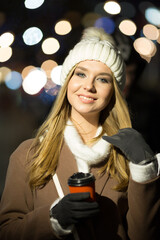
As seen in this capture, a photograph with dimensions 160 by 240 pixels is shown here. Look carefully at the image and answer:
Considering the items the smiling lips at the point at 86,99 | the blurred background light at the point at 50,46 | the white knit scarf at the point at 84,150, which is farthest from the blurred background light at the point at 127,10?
the white knit scarf at the point at 84,150

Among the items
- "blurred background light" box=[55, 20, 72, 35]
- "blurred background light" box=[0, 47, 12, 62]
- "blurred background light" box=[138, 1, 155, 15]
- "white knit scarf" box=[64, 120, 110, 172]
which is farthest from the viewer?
"blurred background light" box=[138, 1, 155, 15]

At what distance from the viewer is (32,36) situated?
5.84 feet

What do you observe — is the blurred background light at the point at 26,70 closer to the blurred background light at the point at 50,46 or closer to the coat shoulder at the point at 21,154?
the blurred background light at the point at 50,46

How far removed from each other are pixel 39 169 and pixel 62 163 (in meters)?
0.12

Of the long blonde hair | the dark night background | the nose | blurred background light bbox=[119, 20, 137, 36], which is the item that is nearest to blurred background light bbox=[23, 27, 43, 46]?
the dark night background

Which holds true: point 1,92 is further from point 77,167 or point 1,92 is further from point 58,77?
point 77,167

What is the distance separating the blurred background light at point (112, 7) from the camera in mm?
1933

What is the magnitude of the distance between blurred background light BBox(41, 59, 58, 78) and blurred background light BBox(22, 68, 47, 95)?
0.17 ft

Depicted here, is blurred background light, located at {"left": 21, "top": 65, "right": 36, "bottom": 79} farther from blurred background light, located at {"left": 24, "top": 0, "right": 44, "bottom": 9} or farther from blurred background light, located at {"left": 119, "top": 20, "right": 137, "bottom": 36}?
blurred background light, located at {"left": 119, "top": 20, "right": 137, "bottom": 36}

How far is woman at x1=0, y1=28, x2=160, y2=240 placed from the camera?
4.48 feet

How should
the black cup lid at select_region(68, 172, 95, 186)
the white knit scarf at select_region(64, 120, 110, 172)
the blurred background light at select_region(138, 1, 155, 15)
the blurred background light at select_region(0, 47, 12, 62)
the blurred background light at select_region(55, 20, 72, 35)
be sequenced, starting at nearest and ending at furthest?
the black cup lid at select_region(68, 172, 95, 186) → the white knit scarf at select_region(64, 120, 110, 172) → the blurred background light at select_region(0, 47, 12, 62) → the blurred background light at select_region(55, 20, 72, 35) → the blurred background light at select_region(138, 1, 155, 15)

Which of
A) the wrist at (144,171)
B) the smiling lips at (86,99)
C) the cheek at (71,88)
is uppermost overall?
the cheek at (71,88)

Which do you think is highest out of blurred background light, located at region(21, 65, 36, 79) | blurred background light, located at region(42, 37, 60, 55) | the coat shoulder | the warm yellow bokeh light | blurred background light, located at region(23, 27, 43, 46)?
blurred background light, located at region(23, 27, 43, 46)

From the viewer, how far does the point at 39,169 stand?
1.54m
